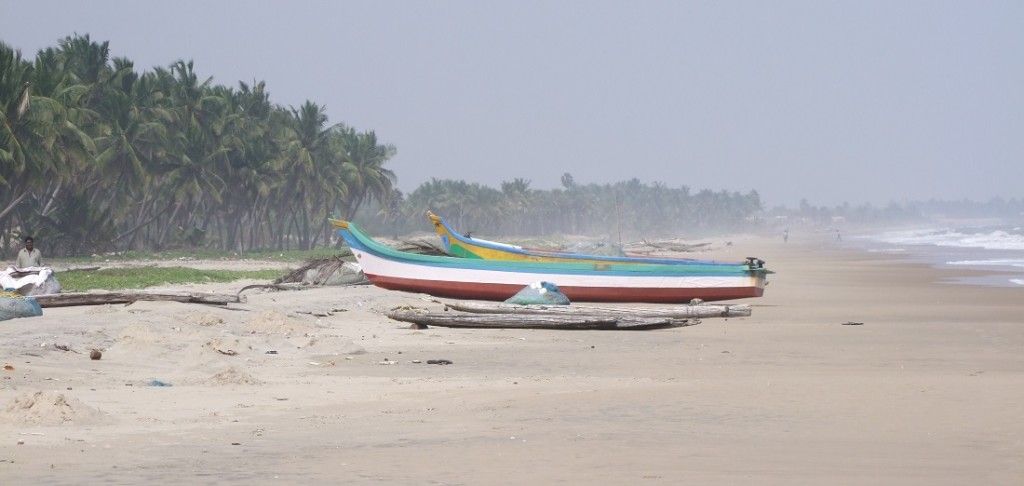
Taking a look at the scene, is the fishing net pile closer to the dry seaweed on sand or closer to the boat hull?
the dry seaweed on sand

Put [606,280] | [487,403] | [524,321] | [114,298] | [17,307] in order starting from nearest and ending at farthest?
[487,403]
[17,307]
[114,298]
[524,321]
[606,280]

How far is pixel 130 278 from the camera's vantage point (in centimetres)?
2817

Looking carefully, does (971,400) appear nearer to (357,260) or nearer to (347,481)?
(347,481)

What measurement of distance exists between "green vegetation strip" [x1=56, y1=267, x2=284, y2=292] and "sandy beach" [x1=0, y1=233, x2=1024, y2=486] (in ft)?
26.0

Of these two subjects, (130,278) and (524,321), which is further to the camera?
(130,278)

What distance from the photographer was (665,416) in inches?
376

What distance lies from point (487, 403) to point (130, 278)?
65.4 feet

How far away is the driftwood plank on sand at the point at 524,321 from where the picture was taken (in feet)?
59.5

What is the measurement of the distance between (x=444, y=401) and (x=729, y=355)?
5.87 m

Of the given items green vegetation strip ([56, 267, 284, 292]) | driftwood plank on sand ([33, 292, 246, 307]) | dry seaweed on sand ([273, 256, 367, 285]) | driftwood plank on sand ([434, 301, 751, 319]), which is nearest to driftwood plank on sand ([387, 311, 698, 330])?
driftwood plank on sand ([434, 301, 751, 319])

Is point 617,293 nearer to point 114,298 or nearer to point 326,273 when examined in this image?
point 326,273

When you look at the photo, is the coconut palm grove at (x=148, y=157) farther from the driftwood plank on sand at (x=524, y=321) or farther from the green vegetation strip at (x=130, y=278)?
the driftwood plank on sand at (x=524, y=321)

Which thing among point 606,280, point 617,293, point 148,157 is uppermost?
point 148,157

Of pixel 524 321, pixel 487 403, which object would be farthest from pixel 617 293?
pixel 487 403
